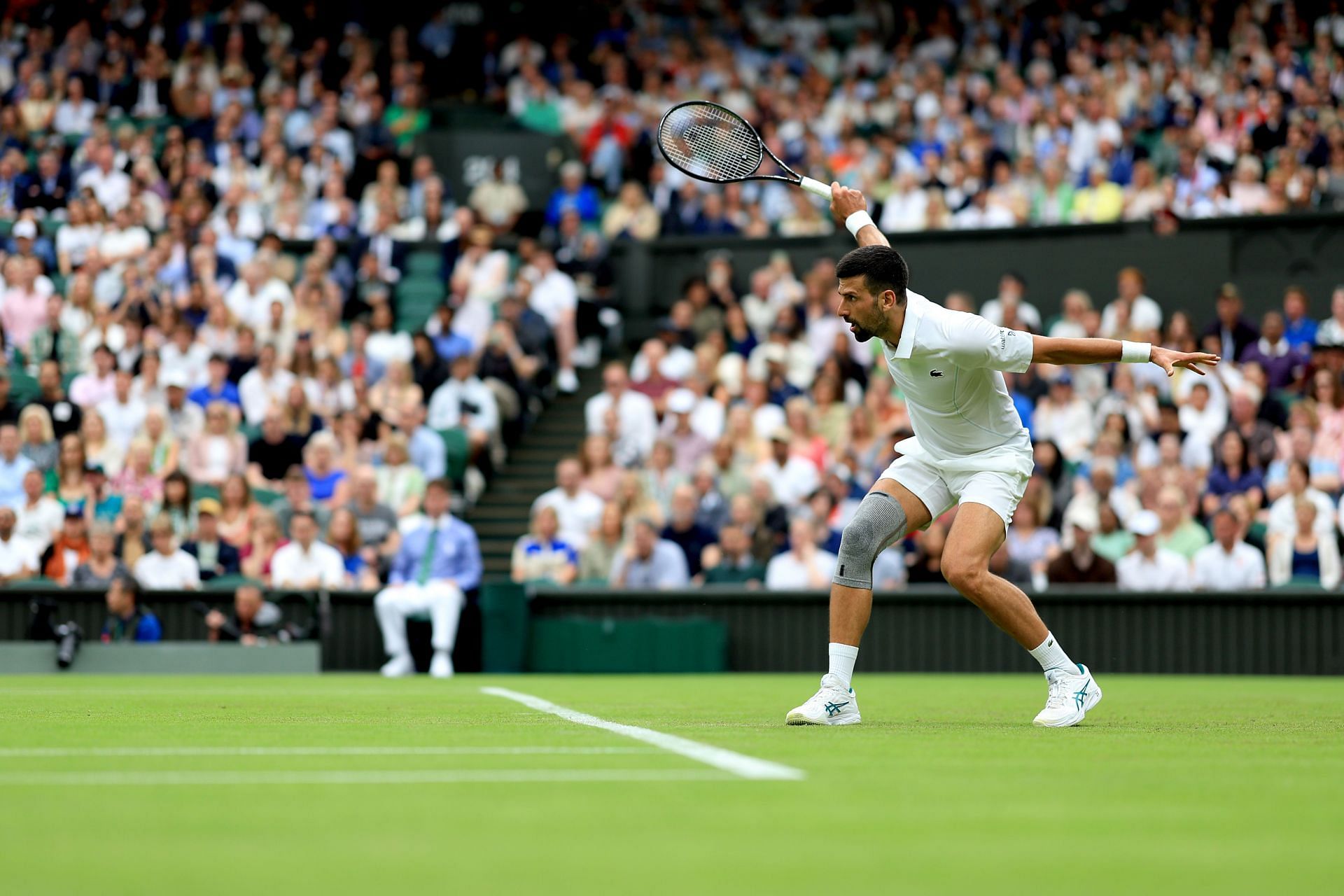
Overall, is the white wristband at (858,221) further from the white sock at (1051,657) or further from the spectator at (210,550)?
the spectator at (210,550)

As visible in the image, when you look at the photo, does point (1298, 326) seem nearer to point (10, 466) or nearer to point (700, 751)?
point (10, 466)

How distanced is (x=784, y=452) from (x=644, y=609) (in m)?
2.10

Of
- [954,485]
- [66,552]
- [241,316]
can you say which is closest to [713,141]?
[954,485]

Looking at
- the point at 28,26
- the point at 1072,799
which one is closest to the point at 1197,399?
the point at 1072,799

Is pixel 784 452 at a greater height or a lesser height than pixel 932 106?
lesser

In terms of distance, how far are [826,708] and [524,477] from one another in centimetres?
1192

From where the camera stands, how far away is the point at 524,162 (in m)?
24.6

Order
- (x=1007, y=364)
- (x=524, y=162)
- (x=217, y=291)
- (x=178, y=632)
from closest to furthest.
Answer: (x=1007, y=364) → (x=178, y=632) → (x=217, y=291) → (x=524, y=162)

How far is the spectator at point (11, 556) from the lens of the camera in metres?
15.9

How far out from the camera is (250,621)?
50.1 feet

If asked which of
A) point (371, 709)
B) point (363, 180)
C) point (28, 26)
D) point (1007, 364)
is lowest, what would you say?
point (371, 709)

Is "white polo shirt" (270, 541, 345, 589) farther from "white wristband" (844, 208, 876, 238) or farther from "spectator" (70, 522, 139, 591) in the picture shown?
"white wristband" (844, 208, 876, 238)

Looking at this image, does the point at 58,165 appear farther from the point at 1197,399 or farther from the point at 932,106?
the point at 1197,399

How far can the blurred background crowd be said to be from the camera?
631 inches
